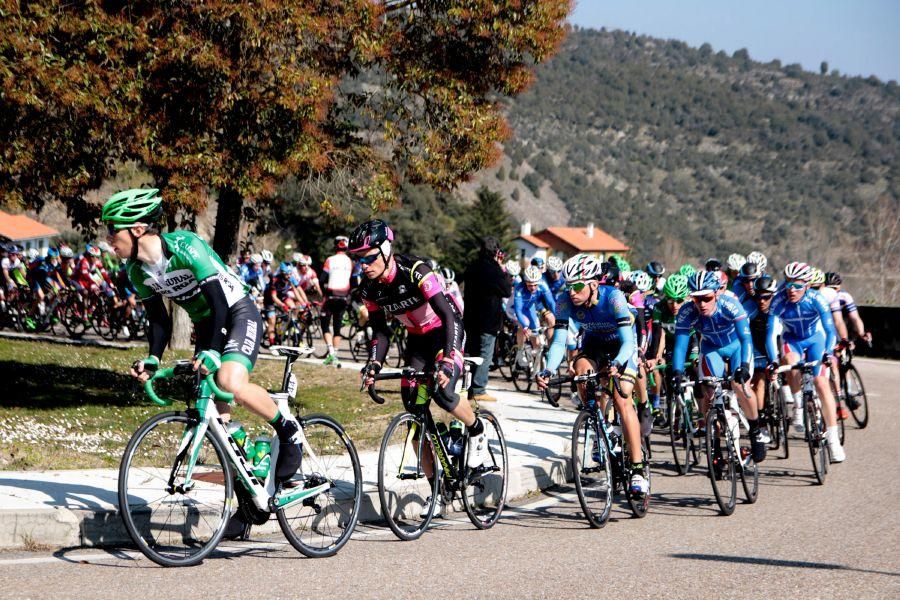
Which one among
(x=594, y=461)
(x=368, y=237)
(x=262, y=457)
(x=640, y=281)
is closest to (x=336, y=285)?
Answer: (x=640, y=281)

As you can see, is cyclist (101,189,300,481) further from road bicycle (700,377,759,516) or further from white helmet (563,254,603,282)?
road bicycle (700,377,759,516)

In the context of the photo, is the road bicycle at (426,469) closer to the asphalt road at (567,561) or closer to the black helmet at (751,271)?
the asphalt road at (567,561)

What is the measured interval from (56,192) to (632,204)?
16230 cm

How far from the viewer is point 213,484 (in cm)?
658

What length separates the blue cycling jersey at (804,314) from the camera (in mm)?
11859

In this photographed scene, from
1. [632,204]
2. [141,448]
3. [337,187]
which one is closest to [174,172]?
[337,187]

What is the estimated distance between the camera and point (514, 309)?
59.3ft

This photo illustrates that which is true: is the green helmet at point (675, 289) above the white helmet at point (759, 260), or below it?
below

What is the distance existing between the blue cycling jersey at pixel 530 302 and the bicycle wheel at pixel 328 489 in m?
10.2

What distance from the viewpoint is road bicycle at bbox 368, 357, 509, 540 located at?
24.3 feet

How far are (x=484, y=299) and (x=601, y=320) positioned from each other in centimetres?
573

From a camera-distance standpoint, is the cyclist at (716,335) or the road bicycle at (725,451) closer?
the road bicycle at (725,451)

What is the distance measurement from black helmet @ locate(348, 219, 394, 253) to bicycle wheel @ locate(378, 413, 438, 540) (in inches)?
48.2

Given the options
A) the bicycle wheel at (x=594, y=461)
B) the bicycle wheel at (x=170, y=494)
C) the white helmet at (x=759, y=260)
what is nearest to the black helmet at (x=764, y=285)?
the white helmet at (x=759, y=260)
